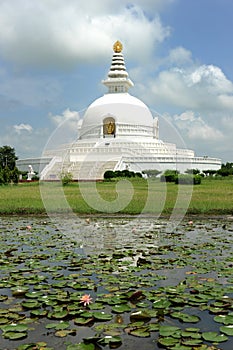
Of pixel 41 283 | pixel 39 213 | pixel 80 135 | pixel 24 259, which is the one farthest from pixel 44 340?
pixel 80 135

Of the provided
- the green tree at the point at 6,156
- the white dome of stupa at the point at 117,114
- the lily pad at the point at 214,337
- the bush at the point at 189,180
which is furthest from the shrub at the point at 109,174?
the lily pad at the point at 214,337

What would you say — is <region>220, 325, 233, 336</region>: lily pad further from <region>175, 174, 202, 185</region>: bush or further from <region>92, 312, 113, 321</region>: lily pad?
<region>175, 174, 202, 185</region>: bush

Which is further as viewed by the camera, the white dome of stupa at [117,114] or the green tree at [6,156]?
the green tree at [6,156]

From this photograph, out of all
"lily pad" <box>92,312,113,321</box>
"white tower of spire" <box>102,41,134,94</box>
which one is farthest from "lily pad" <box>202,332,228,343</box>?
"white tower of spire" <box>102,41,134,94</box>

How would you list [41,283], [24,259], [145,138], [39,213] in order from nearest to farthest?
[41,283] → [24,259] → [39,213] → [145,138]

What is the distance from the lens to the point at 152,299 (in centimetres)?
507

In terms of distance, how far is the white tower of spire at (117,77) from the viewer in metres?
48.7

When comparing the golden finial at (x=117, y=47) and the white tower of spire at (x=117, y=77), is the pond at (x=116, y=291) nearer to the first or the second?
the white tower of spire at (x=117, y=77)

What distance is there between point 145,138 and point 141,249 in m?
36.7

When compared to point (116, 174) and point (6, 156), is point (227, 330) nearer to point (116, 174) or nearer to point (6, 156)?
point (116, 174)

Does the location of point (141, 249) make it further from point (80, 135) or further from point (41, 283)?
point (80, 135)

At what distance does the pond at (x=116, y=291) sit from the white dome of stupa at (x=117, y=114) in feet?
120

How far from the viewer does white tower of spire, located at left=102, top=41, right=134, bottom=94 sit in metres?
48.7

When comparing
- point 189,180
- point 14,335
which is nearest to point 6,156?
point 189,180
